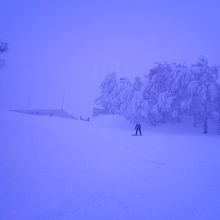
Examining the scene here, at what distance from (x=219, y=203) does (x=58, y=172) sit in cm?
636

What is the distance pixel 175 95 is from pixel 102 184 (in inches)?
1138

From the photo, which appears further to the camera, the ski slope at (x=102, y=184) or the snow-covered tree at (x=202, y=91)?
the snow-covered tree at (x=202, y=91)

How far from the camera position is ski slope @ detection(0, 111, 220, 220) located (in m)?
8.40

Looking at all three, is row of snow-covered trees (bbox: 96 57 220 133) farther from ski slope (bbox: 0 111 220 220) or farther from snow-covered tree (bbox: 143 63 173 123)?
ski slope (bbox: 0 111 220 220)

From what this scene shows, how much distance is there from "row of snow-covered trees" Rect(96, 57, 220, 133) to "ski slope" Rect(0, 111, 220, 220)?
789 inches

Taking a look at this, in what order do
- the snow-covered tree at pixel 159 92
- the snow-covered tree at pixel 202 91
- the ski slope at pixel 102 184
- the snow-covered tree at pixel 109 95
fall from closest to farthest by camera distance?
the ski slope at pixel 102 184
the snow-covered tree at pixel 202 91
the snow-covered tree at pixel 159 92
the snow-covered tree at pixel 109 95

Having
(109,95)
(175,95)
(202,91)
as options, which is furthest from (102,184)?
(109,95)

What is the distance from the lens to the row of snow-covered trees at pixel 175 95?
35031 mm

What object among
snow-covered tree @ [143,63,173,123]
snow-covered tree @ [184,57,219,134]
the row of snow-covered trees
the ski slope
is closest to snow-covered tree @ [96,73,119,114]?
the row of snow-covered trees

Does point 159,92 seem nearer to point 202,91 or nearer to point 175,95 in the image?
point 175,95

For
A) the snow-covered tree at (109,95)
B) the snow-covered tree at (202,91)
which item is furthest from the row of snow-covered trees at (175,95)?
the snow-covered tree at (109,95)

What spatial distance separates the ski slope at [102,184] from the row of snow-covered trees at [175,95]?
20046 millimetres

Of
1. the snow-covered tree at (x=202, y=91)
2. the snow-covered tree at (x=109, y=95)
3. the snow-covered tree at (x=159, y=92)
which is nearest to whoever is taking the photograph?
the snow-covered tree at (x=202, y=91)

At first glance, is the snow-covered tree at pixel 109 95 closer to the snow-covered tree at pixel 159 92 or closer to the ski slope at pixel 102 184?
the snow-covered tree at pixel 159 92
